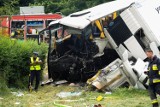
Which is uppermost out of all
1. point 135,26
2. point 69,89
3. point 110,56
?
point 135,26

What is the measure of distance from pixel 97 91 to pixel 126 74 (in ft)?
3.34

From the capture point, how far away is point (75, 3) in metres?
34.3

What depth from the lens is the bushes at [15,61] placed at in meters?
12.2

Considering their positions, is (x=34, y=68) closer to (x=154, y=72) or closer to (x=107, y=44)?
(x=107, y=44)

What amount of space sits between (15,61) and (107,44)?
3017mm

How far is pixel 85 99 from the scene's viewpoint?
1051 cm

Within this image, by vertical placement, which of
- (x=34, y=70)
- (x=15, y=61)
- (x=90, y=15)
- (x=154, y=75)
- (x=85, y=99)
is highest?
(x=90, y=15)

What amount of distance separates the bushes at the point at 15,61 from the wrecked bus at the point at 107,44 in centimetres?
80

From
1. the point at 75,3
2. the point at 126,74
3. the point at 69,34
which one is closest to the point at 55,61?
the point at 69,34

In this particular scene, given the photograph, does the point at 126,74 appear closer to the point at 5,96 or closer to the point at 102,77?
the point at 102,77

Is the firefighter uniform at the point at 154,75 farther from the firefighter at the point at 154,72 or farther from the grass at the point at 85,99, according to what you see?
the grass at the point at 85,99

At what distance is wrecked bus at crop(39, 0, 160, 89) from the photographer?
11719mm

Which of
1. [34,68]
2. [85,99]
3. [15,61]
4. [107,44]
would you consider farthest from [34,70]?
[85,99]

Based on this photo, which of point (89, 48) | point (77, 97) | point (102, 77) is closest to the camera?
point (77, 97)
